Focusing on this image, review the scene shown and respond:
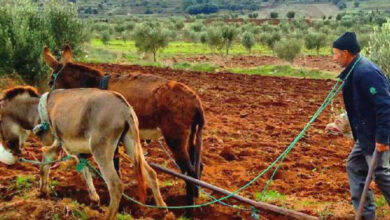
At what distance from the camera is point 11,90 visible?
730 cm

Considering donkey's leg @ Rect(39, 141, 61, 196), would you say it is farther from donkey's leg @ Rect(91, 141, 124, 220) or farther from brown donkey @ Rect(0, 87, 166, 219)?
donkey's leg @ Rect(91, 141, 124, 220)

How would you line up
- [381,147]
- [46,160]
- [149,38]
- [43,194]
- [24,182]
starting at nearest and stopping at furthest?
[381,147] → [46,160] → [43,194] → [24,182] → [149,38]

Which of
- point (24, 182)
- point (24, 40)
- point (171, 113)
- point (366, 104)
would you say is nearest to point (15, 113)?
point (24, 182)

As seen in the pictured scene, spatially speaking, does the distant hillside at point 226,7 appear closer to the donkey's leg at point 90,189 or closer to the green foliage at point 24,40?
the green foliage at point 24,40

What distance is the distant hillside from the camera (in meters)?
121

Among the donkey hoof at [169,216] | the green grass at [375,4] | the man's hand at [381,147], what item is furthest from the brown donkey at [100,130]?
the green grass at [375,4]

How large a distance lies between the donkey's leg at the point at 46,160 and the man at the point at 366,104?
13.3 ft

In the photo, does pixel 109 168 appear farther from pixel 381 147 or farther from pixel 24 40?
pixel 24 40

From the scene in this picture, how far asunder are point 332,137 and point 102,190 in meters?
7.27

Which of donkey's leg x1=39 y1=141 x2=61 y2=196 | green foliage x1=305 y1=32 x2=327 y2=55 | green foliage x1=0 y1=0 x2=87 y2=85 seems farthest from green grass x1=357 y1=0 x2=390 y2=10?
donkey's leg x1=39 y1=141 x2=61 y2=196

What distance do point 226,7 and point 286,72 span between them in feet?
359

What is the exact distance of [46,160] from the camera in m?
6.90

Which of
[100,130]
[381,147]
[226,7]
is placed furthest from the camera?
[226,7]

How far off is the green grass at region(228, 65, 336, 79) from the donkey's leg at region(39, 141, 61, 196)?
24213 mm
